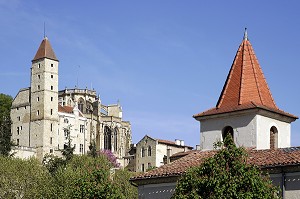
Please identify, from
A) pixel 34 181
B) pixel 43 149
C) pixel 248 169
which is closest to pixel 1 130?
pixel 43 149

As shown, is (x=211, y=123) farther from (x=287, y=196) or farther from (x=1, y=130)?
(x=1, y=130)

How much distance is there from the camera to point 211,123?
30.5m

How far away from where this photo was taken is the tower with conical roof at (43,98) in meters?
131

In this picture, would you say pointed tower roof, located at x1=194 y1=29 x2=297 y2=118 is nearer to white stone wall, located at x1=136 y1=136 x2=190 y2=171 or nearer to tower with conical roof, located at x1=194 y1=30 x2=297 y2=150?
tower with conical roof, located at x1=194 y1=30 x2=297 y2=150

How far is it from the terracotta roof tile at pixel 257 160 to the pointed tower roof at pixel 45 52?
106717mm

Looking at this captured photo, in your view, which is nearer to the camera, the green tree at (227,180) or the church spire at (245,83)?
the green tree at (227,180)

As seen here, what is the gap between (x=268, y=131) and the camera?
29375 mm

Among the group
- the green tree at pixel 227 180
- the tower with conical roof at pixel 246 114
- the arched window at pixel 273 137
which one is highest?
the tower with conical roof at pixel 246 114

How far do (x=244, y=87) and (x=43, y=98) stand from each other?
10532 cm

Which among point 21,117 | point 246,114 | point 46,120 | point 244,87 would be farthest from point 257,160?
point 21,117

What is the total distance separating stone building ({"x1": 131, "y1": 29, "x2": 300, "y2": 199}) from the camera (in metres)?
28.8

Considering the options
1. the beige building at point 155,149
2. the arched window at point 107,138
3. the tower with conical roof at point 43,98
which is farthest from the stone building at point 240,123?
the arched window at point 107,138

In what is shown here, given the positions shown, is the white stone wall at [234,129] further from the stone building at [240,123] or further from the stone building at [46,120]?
the stone building at [46,120]

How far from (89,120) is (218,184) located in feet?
414
